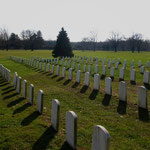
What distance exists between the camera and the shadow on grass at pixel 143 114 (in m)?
5.79

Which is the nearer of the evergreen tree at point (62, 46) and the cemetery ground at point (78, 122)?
the cemetery ground at point (78, 122)

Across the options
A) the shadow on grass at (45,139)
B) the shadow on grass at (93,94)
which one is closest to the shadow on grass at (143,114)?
the shadow on grass at (93,94)

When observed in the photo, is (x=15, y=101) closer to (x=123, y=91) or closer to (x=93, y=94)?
(x=93, y=94)

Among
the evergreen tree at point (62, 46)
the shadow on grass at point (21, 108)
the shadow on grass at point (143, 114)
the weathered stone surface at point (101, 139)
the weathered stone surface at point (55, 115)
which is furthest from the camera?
the evergreen tree at point (62, 46)

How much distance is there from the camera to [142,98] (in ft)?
22.4

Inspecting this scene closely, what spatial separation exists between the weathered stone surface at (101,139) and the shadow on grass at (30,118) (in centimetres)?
275

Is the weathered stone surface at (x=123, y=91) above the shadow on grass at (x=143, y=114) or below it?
above

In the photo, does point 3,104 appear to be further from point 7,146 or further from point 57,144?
point 57,144

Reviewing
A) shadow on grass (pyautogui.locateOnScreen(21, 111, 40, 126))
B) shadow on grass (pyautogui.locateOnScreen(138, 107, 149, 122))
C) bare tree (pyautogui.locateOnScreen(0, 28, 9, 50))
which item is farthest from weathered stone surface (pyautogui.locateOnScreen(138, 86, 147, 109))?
bare tree (pyautogui.locateOnScreen(0, 28, 9, 50))

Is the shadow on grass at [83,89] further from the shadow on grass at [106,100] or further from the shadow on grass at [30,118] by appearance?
the shadow on grass at [30,118]

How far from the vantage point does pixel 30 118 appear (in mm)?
5773

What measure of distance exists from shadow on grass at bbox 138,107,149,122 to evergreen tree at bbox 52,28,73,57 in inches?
1180

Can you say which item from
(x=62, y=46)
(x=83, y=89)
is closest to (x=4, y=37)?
(x=62, y=46)

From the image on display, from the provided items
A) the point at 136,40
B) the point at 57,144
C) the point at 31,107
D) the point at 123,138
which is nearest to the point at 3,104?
the point at 31,107
